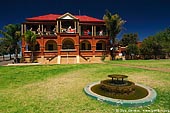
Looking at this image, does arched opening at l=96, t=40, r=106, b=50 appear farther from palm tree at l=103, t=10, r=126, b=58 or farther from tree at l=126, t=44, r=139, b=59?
tree at l=126, t=44, r=139, b=59

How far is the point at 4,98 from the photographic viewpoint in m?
8.30

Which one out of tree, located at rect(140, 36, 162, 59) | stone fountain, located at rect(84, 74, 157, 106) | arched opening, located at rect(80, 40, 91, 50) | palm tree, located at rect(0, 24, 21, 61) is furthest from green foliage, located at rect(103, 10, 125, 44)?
stone fountain, located at rect(84, 74, 157, 106)

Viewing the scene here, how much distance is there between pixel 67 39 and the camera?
116 ft

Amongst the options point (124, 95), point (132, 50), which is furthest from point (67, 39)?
point (124, 95)

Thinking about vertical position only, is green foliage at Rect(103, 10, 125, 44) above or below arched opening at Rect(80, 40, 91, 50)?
above

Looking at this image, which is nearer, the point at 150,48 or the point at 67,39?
the point at 67,39

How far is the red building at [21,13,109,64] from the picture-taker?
32500 mm

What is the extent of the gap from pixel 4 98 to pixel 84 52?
27.5 meters

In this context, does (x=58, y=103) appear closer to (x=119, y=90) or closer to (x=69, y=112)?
(x=69, y=112)

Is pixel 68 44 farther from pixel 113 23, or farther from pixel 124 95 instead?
pixel 124 95

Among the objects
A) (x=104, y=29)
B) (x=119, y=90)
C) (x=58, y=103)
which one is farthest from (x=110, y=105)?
(x=104, y=29)

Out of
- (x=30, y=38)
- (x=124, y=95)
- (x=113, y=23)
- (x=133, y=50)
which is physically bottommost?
(x=124, y=95)

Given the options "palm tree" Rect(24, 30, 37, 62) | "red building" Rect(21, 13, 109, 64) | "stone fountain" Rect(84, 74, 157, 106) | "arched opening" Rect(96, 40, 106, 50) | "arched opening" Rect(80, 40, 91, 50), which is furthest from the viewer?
"arched opening" Rect(96, 40, 106, 50)

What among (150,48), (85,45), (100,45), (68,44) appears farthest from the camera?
(150,48)
